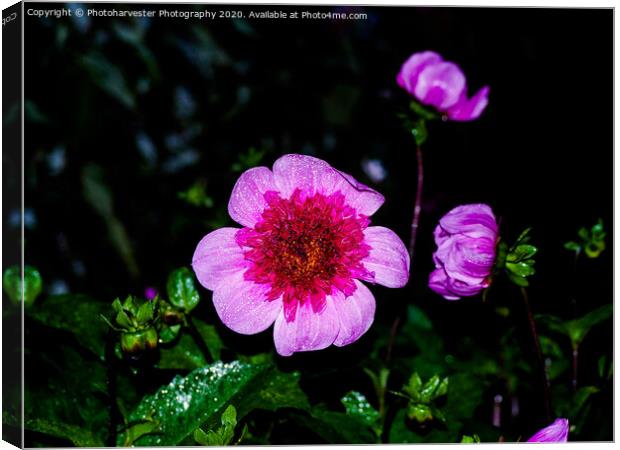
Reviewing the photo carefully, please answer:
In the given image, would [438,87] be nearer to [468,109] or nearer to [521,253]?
[468,109]

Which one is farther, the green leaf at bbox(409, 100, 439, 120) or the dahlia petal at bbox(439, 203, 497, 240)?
the green leaf at bbox(409, 100, 439, 120)

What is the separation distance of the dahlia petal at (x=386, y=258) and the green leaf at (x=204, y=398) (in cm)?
10

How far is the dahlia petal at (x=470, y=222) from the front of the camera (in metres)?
0.49

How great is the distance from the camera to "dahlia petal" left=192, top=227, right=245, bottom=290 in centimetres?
49

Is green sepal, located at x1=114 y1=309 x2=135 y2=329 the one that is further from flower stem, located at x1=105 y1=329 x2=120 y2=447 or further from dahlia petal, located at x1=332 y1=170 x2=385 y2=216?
dahlia petal, located at x1=332 y1=170 x2=385 y2=216

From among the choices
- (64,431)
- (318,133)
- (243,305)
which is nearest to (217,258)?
(243,305)

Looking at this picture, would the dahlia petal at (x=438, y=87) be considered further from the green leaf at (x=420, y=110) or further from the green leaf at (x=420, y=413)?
the green leaf at (x=420, y=413)

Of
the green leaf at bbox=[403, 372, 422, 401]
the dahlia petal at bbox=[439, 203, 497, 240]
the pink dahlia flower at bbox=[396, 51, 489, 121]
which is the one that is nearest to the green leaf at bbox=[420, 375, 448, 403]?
the green leaf at bbox=[403, 372, 422, 401]

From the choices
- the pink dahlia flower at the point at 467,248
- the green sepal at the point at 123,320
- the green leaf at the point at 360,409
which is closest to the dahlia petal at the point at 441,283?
the pink dahlia flower at the point at 467,248

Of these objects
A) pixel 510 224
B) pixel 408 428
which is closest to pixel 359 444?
pixel 408 428

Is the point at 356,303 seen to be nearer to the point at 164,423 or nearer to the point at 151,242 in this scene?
the point at 164,423

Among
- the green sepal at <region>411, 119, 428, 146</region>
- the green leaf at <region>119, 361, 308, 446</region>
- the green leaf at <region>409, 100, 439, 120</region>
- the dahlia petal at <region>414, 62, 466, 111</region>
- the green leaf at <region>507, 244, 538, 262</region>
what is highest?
the dahlia petal at <region>414, 62, 466, 111</region>

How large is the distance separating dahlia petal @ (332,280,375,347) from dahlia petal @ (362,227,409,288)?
14 mm

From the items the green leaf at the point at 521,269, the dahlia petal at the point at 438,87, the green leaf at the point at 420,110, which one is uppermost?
the dahlia petal at the point at 438,87
